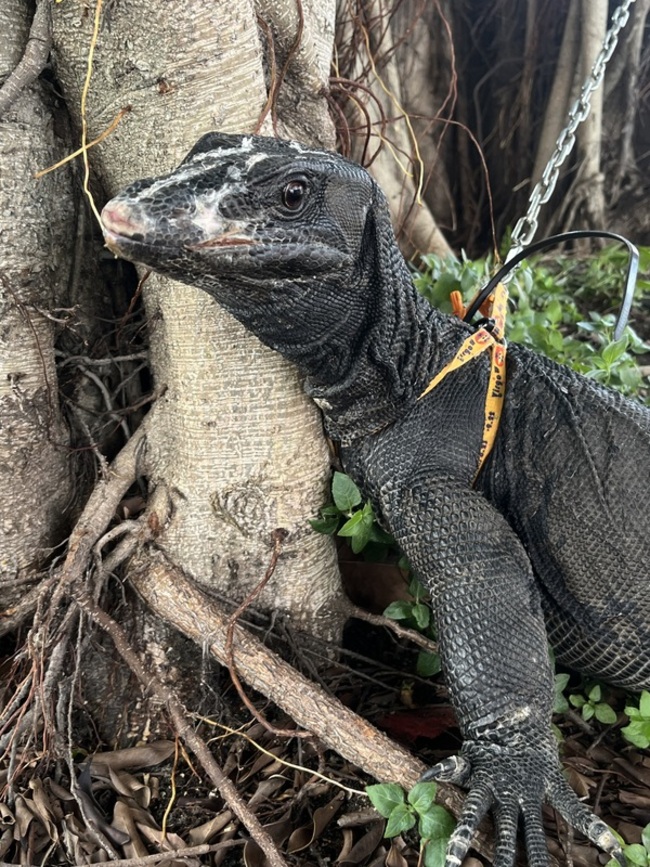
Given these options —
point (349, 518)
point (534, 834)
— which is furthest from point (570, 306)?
point (534, 834)

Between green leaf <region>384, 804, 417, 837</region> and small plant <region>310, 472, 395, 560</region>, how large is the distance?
31.7 inches

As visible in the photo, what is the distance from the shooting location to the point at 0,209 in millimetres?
2049

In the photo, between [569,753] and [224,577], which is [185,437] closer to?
[224,577]

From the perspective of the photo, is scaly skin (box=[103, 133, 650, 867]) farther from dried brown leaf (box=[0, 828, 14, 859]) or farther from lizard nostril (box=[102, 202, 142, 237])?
dried brown leaf (box=[0, 828, 14, 859])

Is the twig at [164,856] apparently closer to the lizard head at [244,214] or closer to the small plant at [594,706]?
the small plant at [594,706]

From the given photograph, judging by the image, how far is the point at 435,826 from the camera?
170 centimetres

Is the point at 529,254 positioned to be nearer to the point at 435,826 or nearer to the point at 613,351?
the point at 613,351

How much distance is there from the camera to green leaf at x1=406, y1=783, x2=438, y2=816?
1684 mm

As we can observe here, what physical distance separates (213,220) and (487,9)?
5.18 m

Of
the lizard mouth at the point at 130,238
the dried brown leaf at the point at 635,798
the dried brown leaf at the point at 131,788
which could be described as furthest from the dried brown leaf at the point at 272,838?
the lizard mouth at the point at 130,238

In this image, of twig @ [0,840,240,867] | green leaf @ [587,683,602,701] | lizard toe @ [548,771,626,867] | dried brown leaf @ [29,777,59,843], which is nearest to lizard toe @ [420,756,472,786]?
lizard toe @ [548,771,626,867]

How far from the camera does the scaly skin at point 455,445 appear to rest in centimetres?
164

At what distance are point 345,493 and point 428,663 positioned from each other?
0.64m

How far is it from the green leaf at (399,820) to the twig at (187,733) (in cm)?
31
